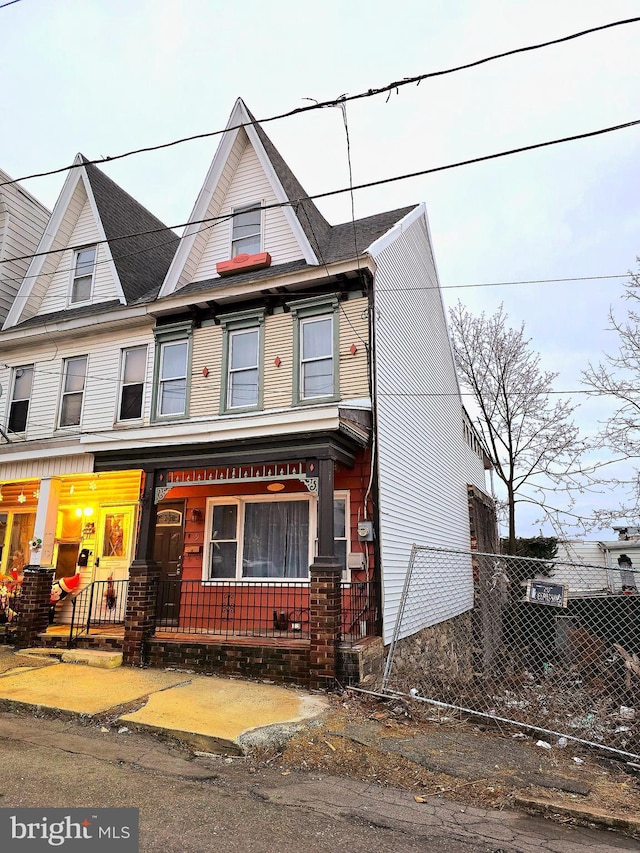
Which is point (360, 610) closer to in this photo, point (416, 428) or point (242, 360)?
point (416, 428)

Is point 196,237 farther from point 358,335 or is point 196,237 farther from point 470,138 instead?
point 470,138

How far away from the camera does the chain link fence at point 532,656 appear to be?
6.19 m

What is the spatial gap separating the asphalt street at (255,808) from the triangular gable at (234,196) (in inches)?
353

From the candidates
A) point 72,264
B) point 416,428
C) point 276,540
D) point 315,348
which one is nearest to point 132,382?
point 72,264

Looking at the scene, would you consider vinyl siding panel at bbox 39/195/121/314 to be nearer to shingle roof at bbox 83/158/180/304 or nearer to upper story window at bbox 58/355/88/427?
shingle roof at bbox 83/158/180/304

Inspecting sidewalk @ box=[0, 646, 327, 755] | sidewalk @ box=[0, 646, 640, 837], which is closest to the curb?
sidewalk @ box=[0, 646, 640, 837]

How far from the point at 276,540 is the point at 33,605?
15.2 feet

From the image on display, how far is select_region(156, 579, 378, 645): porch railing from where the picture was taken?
28.9ft

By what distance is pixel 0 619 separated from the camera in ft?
37.8

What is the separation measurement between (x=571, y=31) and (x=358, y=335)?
17.8ft

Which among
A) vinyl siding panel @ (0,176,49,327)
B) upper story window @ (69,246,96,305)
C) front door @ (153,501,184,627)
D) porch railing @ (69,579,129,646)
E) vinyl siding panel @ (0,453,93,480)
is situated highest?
vinyl siding panel @ (0,176,49,327)

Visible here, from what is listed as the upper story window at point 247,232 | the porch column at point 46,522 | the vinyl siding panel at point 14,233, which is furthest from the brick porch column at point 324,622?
the vinyl siding panel at point 14,233

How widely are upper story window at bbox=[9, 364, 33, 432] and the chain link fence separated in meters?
9.26

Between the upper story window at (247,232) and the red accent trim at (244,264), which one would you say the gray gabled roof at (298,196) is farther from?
the red accent trim at (244,264)
